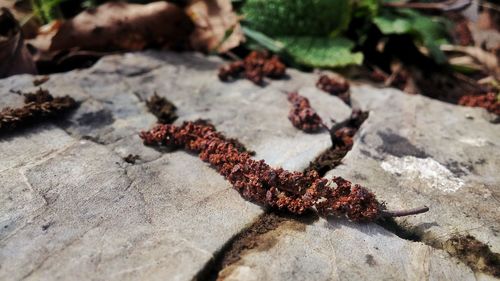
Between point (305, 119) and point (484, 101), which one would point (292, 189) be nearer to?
point (305, 119)

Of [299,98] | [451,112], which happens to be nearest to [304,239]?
[299,98]

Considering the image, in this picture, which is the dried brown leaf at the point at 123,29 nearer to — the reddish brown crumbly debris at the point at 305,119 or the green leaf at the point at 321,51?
the green leaf at the point at 321,51

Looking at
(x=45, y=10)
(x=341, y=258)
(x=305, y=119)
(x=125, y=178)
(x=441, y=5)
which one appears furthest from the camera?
(x=441, y=5)

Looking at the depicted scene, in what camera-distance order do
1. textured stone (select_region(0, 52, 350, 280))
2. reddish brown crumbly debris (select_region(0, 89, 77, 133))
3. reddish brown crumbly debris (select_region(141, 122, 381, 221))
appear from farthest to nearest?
reddish brown crumbly debris (select_region(0, 89, 77, 133)) → reddish brown crumbly debris (select_region(141, 122, 381, 221)) → textured stone (select_region(0, 52, 350, 280))

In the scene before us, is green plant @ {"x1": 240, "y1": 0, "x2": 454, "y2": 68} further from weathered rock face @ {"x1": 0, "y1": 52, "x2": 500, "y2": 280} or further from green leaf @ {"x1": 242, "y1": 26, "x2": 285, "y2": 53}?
weathered rock face @ {"x1": 0, "y1": 52, "x2": 500, "y2": 280}

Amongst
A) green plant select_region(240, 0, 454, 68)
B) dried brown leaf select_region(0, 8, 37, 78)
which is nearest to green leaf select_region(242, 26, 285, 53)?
green plant select_region(240, 0, 454, 68)

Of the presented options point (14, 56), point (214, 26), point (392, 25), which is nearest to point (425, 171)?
point (392, 25)
